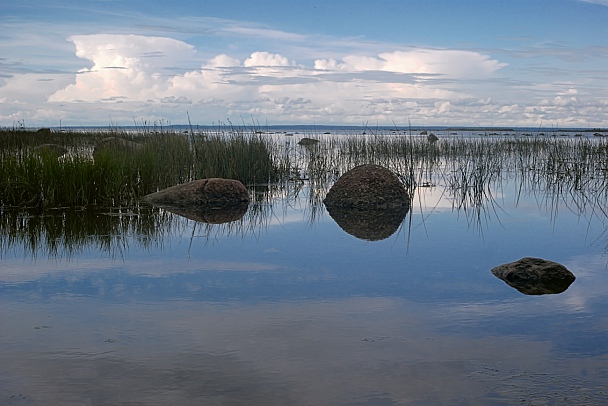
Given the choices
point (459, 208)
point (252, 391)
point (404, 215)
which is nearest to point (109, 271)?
point (252, 391)

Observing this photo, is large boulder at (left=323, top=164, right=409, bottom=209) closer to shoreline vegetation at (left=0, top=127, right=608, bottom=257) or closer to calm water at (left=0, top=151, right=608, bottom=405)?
shoreline vegetation at (left=0, top=127, right=608, bottom=257)

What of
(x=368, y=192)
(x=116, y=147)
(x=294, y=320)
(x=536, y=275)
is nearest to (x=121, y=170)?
(x=116, y=147)

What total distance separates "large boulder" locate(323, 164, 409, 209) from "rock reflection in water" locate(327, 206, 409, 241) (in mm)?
175

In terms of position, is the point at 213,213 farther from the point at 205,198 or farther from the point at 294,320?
the point at 294,320

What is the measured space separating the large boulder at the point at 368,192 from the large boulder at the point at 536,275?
4.73 meters

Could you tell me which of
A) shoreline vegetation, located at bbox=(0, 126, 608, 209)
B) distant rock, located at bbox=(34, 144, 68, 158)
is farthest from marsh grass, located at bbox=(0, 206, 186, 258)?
distant rock, located at bbox=(34, 144, 68, 158)

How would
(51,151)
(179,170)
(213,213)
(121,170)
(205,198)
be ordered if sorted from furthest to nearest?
1. (179,170)
2. (51,151)
3. (205,198)
4. (121,170)
5. (213,213)

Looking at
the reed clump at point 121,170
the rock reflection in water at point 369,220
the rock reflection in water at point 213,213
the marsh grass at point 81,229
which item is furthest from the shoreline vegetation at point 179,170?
the rock reflection in water at point 369,220

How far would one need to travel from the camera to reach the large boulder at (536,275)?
5422 millimetres

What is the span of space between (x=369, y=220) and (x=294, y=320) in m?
4.94

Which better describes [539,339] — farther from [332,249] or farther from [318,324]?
[332,249]

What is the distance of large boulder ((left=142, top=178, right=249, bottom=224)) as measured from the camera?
10.2 meters

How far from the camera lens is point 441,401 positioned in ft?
10.4

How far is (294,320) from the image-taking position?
4418mm
